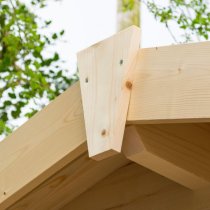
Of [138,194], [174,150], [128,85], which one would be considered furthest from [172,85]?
[138,194]

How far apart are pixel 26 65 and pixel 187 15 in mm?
1308

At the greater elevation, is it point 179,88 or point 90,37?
point 179,88

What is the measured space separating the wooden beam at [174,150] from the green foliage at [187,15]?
2.56 m

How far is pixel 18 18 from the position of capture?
5.40 metres

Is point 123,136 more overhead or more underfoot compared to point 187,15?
more overhead

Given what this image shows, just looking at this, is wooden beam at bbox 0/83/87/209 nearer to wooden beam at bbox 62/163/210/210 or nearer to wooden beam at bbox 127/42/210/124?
wooden beam at bbox 127/42/210/124

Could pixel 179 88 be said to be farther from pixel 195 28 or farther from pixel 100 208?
pixel 195 28

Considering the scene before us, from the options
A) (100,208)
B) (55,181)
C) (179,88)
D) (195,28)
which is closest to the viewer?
(179,88)

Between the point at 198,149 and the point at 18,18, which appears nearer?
the point at 198,149

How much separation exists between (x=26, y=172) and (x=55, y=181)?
0.62 feet

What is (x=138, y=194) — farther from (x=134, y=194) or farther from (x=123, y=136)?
(x=123, y=136)

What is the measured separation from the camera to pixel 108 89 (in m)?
1.87

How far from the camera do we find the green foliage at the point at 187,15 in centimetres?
471

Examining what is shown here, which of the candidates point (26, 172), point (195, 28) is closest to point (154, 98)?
point (26, 172)
